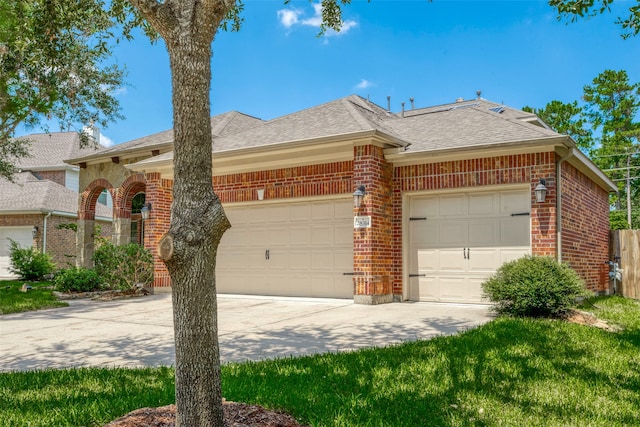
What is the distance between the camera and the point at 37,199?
23.0m

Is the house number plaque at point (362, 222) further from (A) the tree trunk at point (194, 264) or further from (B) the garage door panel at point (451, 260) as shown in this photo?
(A) the tree trunk at point (194, 264)

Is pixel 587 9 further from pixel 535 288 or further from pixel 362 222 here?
pixel 362 222

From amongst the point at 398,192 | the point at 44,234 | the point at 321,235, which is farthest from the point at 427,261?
the point at 44,234

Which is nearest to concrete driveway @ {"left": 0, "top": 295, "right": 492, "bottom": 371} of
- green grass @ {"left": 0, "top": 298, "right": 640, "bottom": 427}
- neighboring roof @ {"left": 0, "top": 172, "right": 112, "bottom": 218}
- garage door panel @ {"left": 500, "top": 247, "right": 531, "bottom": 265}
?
green grass @ {"left": 0, "top": 298, "right": 640, "bottom": 427}

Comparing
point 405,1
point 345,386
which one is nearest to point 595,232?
point 405,1

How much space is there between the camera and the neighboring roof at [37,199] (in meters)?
22.4

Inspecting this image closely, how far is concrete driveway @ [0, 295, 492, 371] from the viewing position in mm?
5859

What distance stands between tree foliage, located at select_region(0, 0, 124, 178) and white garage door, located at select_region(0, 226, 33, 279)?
6.97 m

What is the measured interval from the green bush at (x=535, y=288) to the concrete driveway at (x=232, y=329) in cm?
50

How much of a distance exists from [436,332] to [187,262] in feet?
16.2

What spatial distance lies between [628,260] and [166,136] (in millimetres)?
13859

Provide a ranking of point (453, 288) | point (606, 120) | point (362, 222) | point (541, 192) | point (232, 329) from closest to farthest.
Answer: point (232, 329)
point (541, 192)
point (362, 222)
point (453, 288)
point (606, 120)

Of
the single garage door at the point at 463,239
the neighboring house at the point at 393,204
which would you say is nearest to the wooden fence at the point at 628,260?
the neighboring house at the point at 393,204

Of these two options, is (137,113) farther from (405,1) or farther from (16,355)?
(16,355)
